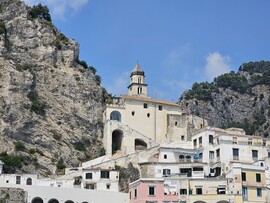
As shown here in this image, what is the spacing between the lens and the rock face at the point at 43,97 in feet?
254

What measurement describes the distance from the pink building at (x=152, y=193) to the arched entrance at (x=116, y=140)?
21.2 metres

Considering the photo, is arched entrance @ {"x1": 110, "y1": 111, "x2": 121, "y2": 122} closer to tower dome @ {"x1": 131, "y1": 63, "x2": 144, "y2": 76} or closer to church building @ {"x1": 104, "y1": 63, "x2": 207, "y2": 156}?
church building @ {"x1": 104, "y1": 63, "x2": 207, "y2": 156}

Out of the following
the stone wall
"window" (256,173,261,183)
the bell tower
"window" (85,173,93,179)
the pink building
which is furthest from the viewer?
the bell tower

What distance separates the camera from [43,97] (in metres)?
85.1

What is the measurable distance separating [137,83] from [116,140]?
27668 mm

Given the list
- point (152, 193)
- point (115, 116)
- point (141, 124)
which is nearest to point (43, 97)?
point (115, 116)

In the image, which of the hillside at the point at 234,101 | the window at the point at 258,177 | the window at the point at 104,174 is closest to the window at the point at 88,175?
the window at the point at 104,174

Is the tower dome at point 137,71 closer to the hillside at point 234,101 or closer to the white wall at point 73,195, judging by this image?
the hillside at point 234,101

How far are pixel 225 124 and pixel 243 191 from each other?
71.9 m

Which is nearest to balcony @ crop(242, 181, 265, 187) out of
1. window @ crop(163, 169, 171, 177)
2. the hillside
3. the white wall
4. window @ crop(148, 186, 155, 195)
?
window @ crop(148, 186, 155, 195)

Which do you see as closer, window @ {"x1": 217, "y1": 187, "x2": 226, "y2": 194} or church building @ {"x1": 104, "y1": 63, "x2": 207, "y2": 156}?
window @ {"x1": 217, "y1": 187, "x2": 226, "y2": 194}

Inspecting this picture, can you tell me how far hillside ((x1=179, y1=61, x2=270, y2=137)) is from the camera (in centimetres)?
13512

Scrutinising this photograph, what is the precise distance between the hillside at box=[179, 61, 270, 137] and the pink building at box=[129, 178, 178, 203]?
69672 millimetres

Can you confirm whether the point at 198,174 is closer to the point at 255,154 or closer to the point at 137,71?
Result: the point at 255,154
